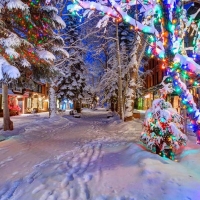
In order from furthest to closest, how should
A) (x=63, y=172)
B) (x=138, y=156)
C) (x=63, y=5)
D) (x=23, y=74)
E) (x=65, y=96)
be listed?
(x=65, y=96) < (x=63, y=5) < (x=23, y=74) < (x=138, y=156) < (x=63, y=172)

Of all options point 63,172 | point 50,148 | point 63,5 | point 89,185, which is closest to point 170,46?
point 89,185

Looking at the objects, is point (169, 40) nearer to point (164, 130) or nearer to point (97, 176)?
point (164, 130)

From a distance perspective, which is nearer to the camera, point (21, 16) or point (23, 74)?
point (21, 16)

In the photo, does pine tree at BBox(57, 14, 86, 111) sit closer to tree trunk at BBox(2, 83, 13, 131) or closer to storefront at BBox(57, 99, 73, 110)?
storefront at BBox(57, 99, 73, 110)

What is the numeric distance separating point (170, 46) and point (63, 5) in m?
17.9

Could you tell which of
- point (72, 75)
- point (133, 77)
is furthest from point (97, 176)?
point (72, 75)

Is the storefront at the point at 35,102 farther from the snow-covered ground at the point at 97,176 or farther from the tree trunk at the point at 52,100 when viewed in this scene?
the snow-covered ground at the point at 97,176

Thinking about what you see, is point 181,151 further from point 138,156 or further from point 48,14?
point 48,14

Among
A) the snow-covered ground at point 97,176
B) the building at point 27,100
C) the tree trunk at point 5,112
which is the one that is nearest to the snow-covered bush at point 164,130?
the snow-covered ground at point 97,176

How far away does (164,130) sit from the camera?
6535 mm

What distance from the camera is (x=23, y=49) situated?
11680 millimetres

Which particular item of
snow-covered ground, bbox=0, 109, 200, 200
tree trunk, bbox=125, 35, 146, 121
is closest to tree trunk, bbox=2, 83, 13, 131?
snow-covered ground, bbox=0, 109, 200, 200

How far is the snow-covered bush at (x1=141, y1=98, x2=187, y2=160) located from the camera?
6457mm

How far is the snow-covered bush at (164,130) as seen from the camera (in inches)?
254
